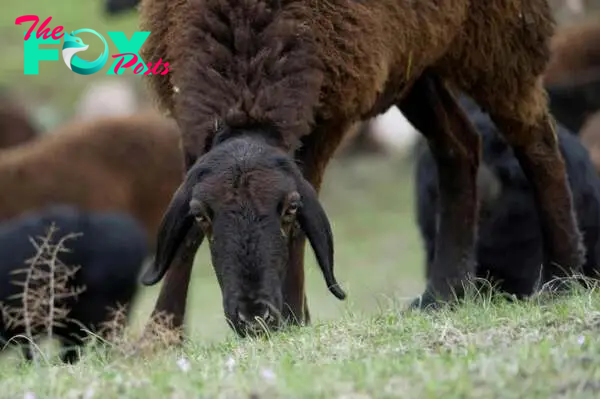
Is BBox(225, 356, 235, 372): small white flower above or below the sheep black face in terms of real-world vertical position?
below

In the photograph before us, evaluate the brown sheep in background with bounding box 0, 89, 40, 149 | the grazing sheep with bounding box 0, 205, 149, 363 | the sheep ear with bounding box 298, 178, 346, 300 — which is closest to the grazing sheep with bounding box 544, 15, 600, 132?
the grazing sheep with bounding box 0, 205, 149, 363

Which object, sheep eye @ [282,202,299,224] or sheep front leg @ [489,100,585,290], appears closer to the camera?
sheep eye @ [282,202,299,224]

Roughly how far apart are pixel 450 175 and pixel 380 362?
4063 mm

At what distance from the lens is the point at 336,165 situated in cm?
2511

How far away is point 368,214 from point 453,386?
57.6 ft

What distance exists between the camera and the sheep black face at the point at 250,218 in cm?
699

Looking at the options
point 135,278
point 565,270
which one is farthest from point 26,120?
point 565,270

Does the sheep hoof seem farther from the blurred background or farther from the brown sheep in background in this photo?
the brown sheep in background

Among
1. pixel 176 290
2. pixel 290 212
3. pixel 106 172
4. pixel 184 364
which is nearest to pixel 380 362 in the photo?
pixel 184 364

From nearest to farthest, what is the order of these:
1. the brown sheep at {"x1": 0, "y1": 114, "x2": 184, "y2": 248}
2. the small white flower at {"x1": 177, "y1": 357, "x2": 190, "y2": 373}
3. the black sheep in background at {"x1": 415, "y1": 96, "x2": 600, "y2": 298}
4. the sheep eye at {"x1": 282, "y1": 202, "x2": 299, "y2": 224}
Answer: the small white flower at {"x1": 177, "y1": 357, "x2": 190, "y2": 373} < the sheep eye at {"x1": 282, "y1": 202, "x2": 299, "y2": 224} < the black sheep in background at {"x1": 415, "y1": 96, "x2": 600, "y2": 298} < the brown sheep at {"x1": 0, "y1": 114, "x2": 184, "y2": 248}

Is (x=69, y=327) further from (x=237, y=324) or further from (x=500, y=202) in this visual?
(x=237, y=324)

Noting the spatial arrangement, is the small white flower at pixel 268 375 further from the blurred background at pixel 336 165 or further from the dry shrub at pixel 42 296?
the blurred background at pixel 336 165

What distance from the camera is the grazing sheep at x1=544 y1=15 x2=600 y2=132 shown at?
53.5 ft

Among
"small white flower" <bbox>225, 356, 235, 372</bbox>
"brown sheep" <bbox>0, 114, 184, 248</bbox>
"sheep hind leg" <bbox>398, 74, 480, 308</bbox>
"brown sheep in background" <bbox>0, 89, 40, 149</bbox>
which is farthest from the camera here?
"brown sheep in background" <bbox>0, 89, 40, 149</bbox>
